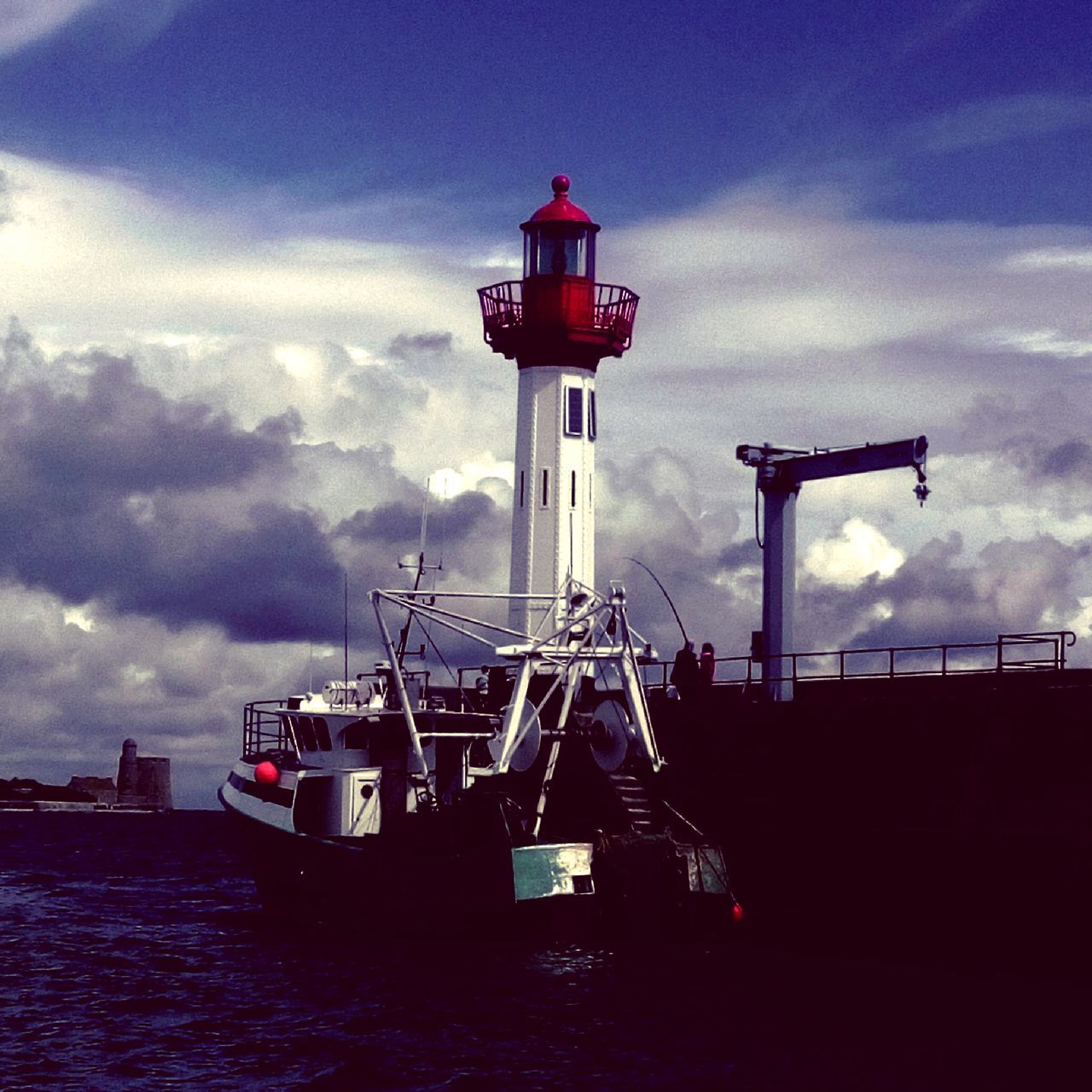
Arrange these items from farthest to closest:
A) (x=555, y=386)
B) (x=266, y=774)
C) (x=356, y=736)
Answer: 1. (x=555, y=386)
2. (x=266, y=774)
3. (x=356, y=736)

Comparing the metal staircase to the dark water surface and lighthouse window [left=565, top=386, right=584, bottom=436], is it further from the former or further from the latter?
lighthouse window [left=565, top=386, right=584, bottom=436]

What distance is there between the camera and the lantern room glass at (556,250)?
159ft

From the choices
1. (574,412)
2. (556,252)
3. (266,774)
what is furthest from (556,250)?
(266,774)

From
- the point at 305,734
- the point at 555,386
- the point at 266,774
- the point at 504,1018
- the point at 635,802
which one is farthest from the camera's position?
the point at 555,386

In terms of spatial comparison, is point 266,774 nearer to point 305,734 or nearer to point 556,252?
point 305,734

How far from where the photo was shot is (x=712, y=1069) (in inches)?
969

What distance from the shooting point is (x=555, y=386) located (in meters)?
48.4

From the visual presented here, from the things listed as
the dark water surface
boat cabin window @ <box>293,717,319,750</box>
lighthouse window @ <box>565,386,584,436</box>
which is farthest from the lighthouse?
the dark water surface

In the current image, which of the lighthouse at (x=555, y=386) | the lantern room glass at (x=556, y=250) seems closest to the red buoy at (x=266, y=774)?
the lighthouse at (x=555, y=386)

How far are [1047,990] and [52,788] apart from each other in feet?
541

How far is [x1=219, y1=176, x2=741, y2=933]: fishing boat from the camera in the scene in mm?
33406

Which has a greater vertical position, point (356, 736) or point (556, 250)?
point (556, 250)

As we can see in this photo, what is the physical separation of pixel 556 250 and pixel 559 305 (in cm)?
173

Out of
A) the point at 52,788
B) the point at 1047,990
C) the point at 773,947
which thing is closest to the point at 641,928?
the point at 773,947
